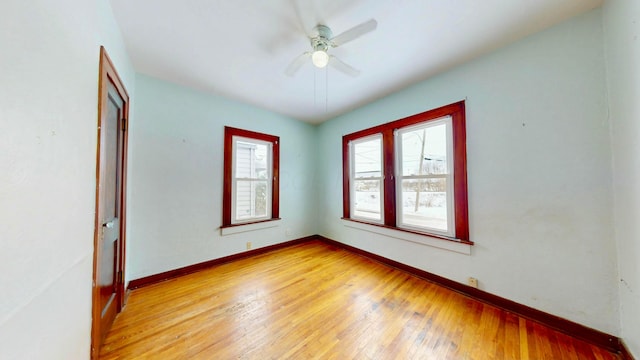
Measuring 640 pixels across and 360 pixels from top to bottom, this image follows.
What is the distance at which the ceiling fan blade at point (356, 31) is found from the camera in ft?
4.79

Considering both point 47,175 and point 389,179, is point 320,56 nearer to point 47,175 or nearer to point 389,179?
point 47,175

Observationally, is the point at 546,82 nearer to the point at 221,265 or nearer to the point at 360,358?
the point at 360,358

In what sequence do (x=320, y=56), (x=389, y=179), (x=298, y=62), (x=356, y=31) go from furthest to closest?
1. (x=389, y=179)
2. (x=298, y=62)
3. (x=320, y=56)
4. (x=356, y=31)

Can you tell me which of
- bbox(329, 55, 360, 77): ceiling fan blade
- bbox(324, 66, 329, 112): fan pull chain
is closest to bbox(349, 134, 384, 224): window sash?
bbox(324, 66, 329, 112): fan pull chain

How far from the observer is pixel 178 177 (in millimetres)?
2682

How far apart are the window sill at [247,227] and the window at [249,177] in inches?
1.9

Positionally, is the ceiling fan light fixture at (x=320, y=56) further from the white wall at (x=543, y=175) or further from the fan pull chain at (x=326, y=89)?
the white wall at (x=543, y=175)

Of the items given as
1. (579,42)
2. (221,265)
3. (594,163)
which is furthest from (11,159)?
(579,42)

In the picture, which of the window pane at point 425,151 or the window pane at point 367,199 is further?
the window pane at point 367,199

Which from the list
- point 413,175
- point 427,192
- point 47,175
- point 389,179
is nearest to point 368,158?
point 389,179

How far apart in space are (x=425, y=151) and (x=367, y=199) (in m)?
1.21

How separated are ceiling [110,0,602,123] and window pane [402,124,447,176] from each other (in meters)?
0.69

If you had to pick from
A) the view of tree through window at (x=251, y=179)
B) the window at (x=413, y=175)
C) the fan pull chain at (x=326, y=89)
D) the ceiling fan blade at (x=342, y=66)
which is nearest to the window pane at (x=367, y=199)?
the window at (x=413, y=175)

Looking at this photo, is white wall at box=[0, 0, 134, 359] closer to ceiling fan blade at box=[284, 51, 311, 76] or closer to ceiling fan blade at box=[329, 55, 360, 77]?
ceiling fan blade at box=[284, 51, 311, 76]
